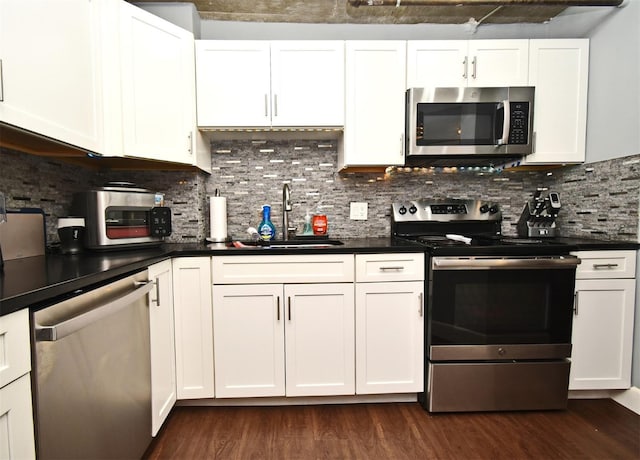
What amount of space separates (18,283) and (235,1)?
6.49 feet

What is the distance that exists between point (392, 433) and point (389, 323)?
0.54 m

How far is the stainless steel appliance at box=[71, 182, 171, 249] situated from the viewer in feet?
5.20

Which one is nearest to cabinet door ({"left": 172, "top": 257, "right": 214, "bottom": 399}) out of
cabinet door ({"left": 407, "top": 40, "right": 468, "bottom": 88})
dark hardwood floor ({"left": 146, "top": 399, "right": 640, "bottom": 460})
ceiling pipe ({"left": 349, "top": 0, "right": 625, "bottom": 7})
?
dark hardwood floor ({"left": 146, "top": 399, "right": 640, "bottom": 460})

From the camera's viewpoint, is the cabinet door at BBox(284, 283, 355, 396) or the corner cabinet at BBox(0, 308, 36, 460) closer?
the corner cabinet at BBox(0, 308, 36, 460)

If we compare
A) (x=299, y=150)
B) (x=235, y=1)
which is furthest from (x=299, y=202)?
(x=235, y=1)

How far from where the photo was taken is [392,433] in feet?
5.22

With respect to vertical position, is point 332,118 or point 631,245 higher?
point 332,118

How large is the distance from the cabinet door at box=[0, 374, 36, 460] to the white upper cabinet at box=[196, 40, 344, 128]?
1576mm

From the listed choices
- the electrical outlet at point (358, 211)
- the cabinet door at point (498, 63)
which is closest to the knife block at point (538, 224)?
the cabinet door at point (498, 63)

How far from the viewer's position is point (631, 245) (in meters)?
1.76

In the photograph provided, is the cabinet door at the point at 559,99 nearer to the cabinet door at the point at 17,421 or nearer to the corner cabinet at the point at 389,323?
the corner cabinet at the point at 389,323

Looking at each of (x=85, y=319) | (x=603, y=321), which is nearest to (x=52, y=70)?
(x=85, y=319)

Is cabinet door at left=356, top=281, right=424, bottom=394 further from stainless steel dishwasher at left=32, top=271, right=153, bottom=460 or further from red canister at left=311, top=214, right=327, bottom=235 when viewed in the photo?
stainless steel dishwasher at left=32, top=271, right=153, bottom=460

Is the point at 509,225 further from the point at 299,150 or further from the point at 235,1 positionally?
the point at 235,1
